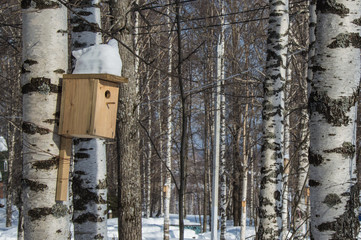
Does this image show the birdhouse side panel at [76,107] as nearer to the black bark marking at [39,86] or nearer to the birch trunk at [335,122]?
the black bark marking at [39,86]

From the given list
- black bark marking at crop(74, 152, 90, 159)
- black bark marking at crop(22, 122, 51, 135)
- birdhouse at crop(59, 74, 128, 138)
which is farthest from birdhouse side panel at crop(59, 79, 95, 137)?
black bark marking at crop(74, 152, 90, 159)

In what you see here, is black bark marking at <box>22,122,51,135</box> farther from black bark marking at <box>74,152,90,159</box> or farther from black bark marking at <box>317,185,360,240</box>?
black bark marking at <box>74,152,90,159</box>

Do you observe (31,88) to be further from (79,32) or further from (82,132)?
(79,32)

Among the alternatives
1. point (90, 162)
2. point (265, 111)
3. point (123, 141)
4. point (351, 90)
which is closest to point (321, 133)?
point (351, 90)

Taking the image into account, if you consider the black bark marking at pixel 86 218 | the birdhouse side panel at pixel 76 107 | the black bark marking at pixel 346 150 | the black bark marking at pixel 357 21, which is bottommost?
the black bark marking at pixel 86 218

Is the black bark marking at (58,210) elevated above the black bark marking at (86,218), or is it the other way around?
the black bark marking at (58,210)

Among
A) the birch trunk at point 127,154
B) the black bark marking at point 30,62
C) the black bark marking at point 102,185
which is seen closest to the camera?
the black bark marking at point 30,62

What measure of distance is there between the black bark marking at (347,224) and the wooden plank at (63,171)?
1579 mm

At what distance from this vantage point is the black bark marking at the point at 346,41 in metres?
2.81

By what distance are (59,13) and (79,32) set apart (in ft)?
7.16

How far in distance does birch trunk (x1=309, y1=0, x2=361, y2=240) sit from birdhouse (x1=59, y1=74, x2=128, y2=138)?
1383 millimetres

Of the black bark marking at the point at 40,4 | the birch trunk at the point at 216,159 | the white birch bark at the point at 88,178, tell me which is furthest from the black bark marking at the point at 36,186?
the birch trunk at the point at 216,159

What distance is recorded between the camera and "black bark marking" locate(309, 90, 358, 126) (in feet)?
9.06

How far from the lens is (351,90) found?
2.80 meters
